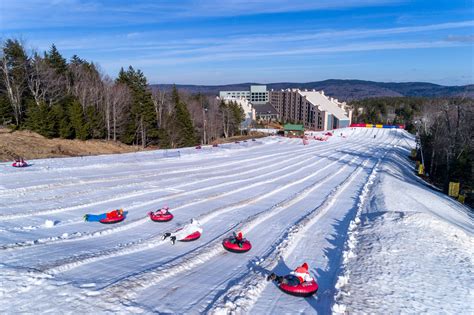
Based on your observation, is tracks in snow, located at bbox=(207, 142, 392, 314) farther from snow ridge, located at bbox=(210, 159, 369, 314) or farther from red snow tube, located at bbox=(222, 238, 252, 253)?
red snow tube, located at bbox=(222, 238, 252, 253)

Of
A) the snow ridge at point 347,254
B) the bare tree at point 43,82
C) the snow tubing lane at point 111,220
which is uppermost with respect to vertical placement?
the bare tree at point 43,82

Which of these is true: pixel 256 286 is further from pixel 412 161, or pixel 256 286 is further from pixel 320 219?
pixel 412 161

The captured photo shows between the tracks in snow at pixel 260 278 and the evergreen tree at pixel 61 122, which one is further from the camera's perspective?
the evergreen tree at pixel 61 122

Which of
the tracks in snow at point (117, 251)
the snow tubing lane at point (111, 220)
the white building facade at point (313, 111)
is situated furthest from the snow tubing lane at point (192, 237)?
the white building facade at point (313, 111)

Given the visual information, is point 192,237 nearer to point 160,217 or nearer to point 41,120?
point 160,217

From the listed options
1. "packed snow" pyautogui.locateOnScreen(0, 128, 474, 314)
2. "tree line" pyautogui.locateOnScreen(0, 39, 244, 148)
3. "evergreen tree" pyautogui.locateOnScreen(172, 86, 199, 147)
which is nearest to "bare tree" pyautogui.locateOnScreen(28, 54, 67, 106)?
"tree line" pyautogui.locateOnScreen(0, 39, 244, 148)

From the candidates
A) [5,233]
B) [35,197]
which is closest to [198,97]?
[35,197]

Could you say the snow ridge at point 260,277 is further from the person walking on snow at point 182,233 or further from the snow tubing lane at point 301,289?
the person walking on snow at point 182,233

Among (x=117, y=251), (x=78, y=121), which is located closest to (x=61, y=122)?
(x=78, y=121)
